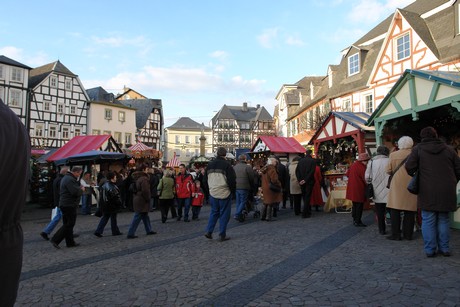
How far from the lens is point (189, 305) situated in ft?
12.2

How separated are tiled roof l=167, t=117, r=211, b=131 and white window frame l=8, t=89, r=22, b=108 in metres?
37.9

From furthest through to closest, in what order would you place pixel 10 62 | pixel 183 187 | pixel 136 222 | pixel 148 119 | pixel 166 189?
1. pixel 148 119
2. pixel 10 62
3. pixel 183 187
4. pixel 166 189
5. pixel 136 222

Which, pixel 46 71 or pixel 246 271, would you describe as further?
pixel 46 71

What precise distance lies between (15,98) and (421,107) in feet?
115

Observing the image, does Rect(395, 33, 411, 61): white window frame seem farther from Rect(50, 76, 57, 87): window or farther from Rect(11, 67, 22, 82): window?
Rect(50, 76, 57, 87): window

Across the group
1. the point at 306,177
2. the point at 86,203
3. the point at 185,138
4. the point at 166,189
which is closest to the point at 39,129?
the point at 86,203

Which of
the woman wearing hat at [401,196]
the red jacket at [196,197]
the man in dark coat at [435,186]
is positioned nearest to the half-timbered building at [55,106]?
the red jacket at [196,197]

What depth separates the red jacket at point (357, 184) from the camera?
803 cm

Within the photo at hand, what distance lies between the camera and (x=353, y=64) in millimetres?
24109

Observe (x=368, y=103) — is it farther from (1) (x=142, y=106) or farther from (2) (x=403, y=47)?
(1) (x=142, y=106)

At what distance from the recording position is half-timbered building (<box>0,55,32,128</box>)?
3188 centimetres

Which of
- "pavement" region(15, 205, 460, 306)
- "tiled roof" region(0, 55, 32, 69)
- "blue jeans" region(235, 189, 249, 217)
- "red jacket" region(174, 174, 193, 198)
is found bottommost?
"pavement" region(15, 205, 460, 306)

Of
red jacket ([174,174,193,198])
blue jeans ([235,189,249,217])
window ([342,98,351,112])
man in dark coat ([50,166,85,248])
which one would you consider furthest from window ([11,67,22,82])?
man in dark coat ([50,166,85,248])

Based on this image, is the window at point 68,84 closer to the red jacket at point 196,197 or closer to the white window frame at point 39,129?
the white window frame at point 39,129
